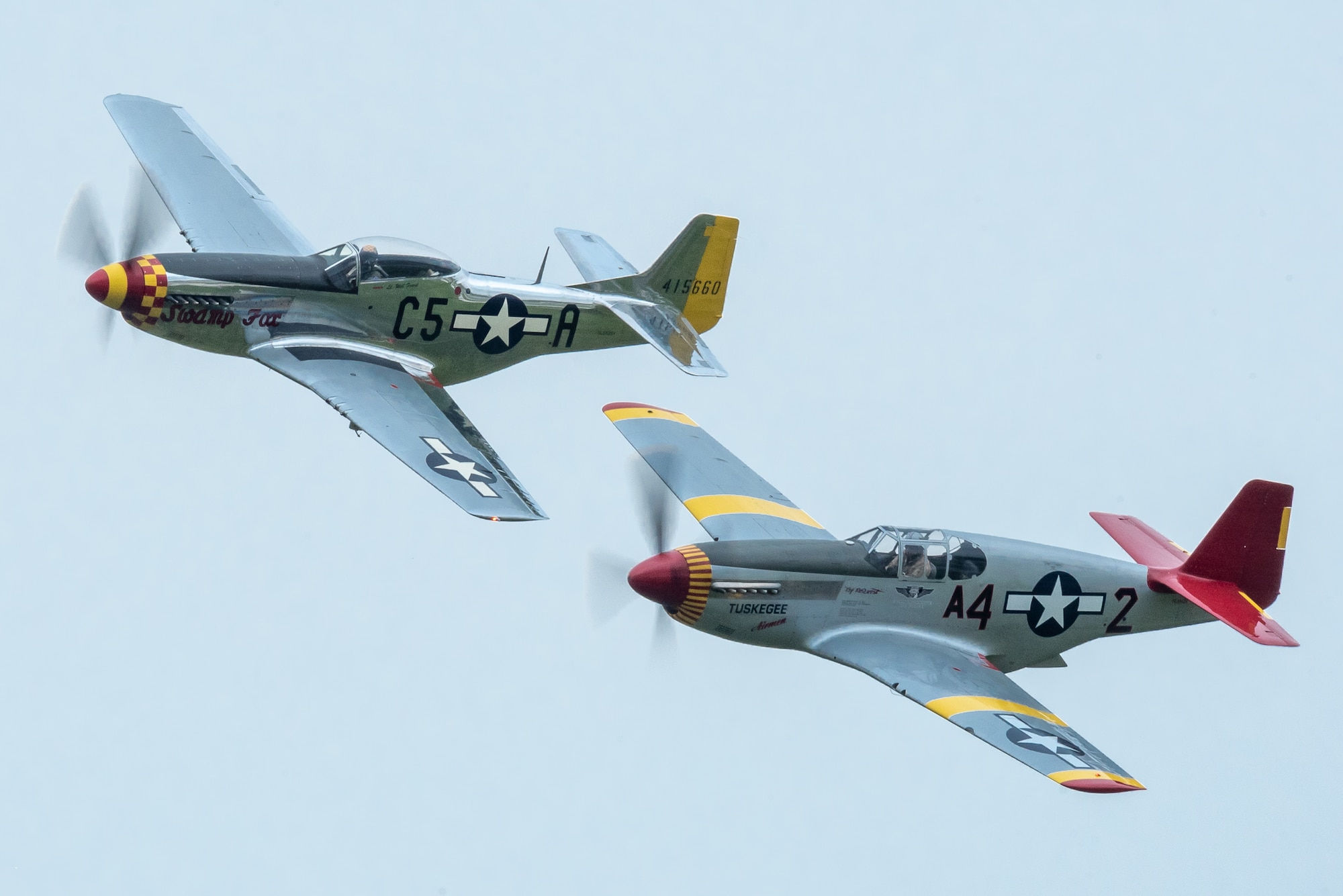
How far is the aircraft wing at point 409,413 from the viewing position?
17.4m

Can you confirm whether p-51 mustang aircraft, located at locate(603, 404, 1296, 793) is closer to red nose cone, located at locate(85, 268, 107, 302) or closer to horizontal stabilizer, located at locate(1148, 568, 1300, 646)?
horizontal stabilizer, located at locate(1148, 568, 1300, 646)

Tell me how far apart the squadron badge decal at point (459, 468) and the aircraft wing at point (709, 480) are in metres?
1.64

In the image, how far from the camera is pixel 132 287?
754 inches

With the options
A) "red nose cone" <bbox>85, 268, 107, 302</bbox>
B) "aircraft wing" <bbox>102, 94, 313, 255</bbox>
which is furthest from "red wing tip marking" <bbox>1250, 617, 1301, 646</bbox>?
"red nose cone" <bbox>85, 268, 107, 302</bbox>

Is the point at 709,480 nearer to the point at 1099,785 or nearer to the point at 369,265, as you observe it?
the point at 369,265

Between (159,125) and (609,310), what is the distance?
5.33m

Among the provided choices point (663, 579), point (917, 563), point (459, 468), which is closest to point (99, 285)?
point (459, 468)

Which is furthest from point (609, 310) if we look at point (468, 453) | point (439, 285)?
point (468, 453)

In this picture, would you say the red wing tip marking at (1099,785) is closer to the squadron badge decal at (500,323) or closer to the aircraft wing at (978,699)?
the aircraft wing at (978,699)

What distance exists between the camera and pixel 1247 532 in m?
18.2

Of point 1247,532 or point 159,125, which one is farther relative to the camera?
point 159,125

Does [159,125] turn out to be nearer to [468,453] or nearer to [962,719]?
[468,453]

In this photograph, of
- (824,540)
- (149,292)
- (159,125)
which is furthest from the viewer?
(159,125)

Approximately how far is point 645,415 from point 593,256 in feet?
9.62
